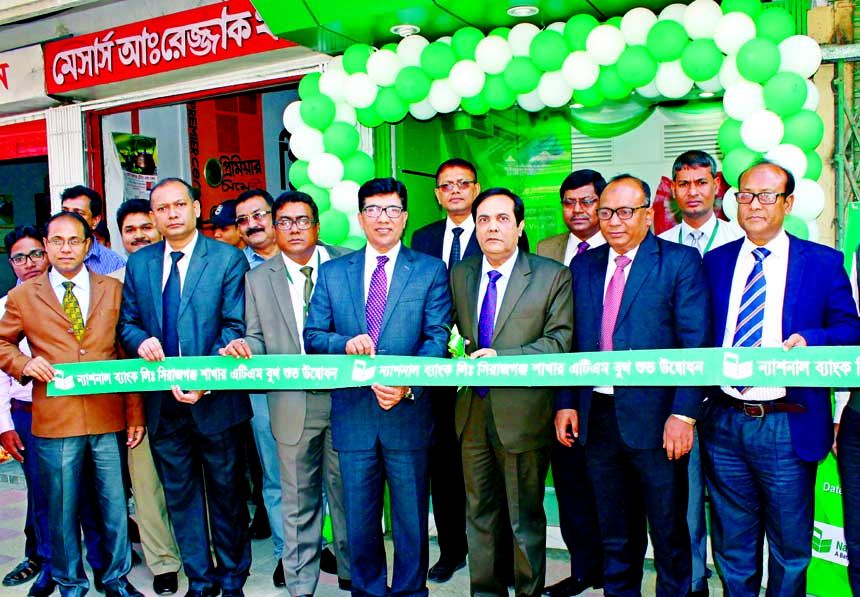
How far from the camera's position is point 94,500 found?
387 centimetres

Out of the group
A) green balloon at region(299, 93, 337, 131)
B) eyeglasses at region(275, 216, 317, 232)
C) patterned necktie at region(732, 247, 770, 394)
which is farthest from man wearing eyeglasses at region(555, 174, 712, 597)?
green balloon at region(299, 93, 337, 131)

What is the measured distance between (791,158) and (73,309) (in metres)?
3.42

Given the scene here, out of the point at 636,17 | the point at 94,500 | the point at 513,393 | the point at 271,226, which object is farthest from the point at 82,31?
the point at 513,393

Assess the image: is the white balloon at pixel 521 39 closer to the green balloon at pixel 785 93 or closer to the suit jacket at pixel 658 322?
the green balloon at pixel 785 93

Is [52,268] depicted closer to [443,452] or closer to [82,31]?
[443,452]

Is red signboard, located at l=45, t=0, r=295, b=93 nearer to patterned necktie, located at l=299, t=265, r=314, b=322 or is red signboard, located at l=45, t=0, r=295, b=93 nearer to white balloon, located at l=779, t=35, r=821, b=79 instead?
patterned necktie, located at l=299, t=265, r=314, b=322

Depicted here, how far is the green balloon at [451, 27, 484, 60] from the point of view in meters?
4.15

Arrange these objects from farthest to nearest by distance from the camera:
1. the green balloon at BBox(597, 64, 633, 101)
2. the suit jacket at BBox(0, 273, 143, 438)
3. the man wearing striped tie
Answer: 1. the green balloon at BBox(597, 64, 633, 101)
2. the suit jacket at BBox(0, 273, 143, 438)
3. the man wearing striped tie

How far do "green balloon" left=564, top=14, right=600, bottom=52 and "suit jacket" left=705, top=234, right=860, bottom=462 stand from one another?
→ 5.42 feet

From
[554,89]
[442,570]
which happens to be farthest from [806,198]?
[442,570]

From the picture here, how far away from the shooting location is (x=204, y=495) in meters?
3.77

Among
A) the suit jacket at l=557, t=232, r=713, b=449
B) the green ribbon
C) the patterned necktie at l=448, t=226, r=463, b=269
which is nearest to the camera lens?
the green ribbon

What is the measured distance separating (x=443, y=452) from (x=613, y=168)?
3.77 meters

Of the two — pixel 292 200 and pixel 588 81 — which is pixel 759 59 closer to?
pixel 588 81
